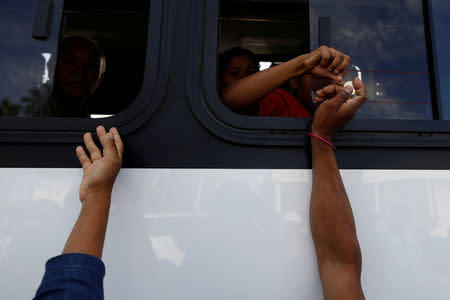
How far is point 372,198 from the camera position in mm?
944

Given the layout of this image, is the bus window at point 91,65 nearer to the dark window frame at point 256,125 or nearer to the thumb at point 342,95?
the dark window frame at point 256,125

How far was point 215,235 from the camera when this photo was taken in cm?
90

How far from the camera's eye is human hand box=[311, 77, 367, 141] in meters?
0.93

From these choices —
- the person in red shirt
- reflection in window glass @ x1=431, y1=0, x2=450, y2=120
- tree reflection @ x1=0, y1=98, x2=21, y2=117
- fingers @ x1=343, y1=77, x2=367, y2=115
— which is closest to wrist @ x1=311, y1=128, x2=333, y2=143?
fingers @ x1=343, y1=77, x2=367, y2=115

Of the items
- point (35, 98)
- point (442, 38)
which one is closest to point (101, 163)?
point (35, 98)

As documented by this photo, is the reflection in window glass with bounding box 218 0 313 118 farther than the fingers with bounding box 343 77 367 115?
Yes

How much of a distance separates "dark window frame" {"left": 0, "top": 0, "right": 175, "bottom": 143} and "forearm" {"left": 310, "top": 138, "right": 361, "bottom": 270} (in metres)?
0.53

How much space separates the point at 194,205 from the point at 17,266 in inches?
21.4

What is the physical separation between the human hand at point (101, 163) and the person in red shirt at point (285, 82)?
419 mm

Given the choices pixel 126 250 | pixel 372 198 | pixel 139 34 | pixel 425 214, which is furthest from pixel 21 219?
pixel 139 34

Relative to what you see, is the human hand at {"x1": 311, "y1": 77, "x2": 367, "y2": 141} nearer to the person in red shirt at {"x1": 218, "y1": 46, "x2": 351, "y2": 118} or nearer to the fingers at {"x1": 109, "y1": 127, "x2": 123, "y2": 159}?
the person in red shirt at {"x1": 218, "y1": 46, "x2": 351, "y2": 118}

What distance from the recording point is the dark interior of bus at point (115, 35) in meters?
1.54

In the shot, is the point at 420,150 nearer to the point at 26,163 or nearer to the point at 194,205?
the point at 194,205

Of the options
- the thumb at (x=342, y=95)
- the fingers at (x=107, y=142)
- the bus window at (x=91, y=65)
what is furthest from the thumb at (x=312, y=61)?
the fingers at (x=107, y=142)
